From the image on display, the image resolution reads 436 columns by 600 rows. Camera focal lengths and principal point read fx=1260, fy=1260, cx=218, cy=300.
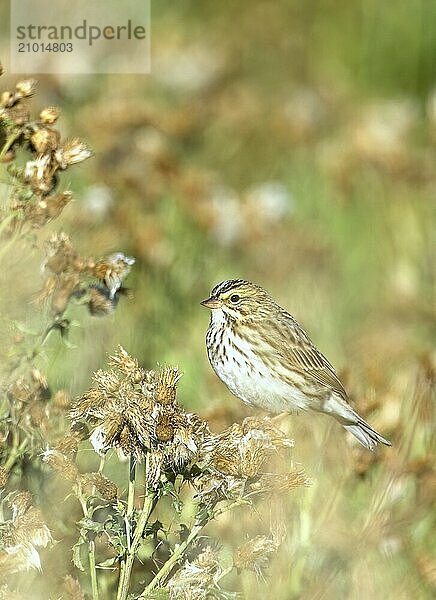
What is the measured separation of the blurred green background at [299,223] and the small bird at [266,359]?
4 centimetres

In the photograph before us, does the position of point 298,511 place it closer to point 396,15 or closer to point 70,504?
point 70,504

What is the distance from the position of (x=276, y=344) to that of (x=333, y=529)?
425 millimetres

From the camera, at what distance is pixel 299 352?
2.08 m

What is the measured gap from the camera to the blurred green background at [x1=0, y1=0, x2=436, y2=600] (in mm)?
1804

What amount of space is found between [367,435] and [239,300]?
0.39 meters

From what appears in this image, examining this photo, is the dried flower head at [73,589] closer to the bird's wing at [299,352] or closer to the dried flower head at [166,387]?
the dried flower head at [166,387]

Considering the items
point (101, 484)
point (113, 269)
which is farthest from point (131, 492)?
point (113, 269)

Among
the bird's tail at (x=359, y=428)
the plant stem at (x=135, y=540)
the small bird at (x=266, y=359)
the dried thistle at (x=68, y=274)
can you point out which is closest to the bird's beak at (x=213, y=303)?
the small bird at (x=266, y=359)

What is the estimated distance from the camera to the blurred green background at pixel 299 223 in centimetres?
180

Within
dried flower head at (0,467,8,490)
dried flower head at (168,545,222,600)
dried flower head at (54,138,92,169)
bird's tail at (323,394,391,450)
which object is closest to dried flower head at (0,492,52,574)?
dried flower head at (0,467,8,490)

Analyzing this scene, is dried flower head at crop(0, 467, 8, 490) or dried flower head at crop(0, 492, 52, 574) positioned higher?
dried flower head at crop(0, 467, 8, 490)

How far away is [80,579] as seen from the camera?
1.66 meters

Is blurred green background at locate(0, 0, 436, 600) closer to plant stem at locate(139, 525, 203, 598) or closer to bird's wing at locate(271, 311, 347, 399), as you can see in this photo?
bird's wing at locate(271, 311, 347, 399)

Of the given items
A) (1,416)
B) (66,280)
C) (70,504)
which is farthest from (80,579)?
(66,280)
